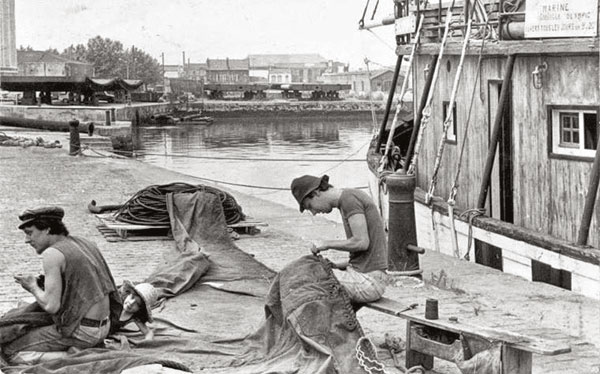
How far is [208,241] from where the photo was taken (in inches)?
527

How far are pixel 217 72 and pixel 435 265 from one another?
Answer: 160m

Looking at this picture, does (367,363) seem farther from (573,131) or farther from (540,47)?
(540,47)

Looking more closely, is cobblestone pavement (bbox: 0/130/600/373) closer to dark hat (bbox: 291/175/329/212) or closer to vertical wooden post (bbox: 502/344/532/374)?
vertical wooden post (bbox: 502/344/532/374)

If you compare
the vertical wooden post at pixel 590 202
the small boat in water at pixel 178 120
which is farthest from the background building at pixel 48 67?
the vertical wooden post at pixel 590 202

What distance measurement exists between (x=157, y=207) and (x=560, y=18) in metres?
6.45

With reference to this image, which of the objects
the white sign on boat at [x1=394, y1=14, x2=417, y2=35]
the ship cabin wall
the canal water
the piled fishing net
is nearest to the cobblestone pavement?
the piled fishing net

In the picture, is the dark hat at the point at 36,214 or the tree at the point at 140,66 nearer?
the dark hat at the point at 36,214

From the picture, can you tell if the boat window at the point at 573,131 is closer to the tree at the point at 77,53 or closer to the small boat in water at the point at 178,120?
the small boat in water at the point at 178,120

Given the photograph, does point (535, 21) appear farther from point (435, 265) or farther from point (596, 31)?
point (435, 265)

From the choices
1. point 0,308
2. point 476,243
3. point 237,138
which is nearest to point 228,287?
point 0,308

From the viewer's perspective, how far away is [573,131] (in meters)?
11.8

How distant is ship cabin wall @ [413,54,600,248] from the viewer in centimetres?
1146

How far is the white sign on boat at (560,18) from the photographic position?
11.3 meters

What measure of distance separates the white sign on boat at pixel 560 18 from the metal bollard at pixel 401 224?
284cm
